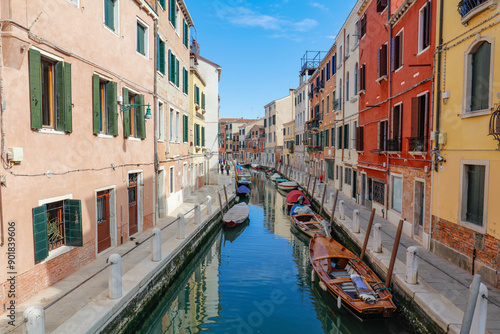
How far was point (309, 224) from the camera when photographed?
667 inches

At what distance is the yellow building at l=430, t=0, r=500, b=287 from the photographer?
754 cm

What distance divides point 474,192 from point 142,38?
11974 millimetres

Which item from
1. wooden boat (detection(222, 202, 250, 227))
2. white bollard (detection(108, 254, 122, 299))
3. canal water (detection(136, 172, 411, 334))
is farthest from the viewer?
wooden boat (detection(222, 202, 250, 227))

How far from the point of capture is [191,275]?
447 inches

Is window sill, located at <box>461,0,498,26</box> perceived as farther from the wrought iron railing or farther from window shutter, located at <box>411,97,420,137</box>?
window shutter, located at <box>411,97,420,137</box>

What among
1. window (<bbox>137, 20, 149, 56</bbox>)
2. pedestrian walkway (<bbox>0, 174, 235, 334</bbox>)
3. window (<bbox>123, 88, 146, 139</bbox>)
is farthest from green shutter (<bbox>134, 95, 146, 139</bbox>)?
pedestrian walkway (<bbox>0, 174, 235, 334</bbox>)

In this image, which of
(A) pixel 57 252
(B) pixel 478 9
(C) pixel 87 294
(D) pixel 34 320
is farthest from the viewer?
(B) pixel 478 9

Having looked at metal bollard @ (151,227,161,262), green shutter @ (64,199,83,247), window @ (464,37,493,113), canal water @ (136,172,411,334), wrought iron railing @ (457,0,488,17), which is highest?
wrought iron railing @ (457,0,488,17)

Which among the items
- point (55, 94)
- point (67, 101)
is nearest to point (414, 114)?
point (67, 101)

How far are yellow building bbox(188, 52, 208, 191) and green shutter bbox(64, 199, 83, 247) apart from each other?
14127 mm

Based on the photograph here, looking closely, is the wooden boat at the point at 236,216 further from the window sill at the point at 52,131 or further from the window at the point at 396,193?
the window sill at the point at 52,131

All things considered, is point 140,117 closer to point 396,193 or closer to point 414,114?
point 414,114

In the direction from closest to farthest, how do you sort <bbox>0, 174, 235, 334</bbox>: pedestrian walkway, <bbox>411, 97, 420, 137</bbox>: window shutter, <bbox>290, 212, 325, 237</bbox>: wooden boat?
<bbox>0, 174, 235, 334</bbox>: pedestrian walkway, <bbox>411, 97, 420, 137</bbox>: window shutter, <bbox>290, 212, 325, 237</bbox>: wooden boat

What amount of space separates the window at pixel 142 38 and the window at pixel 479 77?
10543 mm
